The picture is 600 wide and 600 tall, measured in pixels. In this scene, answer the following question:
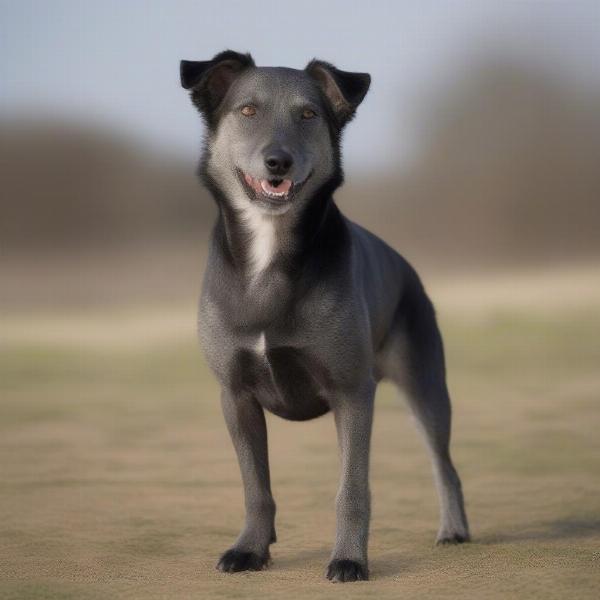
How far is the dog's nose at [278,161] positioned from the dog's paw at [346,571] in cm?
172

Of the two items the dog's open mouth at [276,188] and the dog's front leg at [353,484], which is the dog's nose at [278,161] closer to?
the dog's open mouth at [276,188]

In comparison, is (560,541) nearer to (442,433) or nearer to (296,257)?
(442,433)

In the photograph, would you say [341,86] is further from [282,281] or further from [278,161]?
[282,281]

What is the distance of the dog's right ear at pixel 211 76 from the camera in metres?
6.01

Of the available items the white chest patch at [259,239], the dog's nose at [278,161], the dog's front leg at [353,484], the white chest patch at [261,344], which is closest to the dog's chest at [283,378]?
the white chest patch at [261,344]

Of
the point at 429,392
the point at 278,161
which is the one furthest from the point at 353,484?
the point at 278,161

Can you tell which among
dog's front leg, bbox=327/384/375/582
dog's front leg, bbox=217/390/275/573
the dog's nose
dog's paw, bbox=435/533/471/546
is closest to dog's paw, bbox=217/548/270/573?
dog's front leg, bbox=217/390/275/573

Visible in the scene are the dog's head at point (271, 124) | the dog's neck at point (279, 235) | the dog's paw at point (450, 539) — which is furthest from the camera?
the dog's paw at point (450, 539)

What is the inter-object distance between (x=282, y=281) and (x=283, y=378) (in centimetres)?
44

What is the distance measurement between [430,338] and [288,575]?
5.33 feet

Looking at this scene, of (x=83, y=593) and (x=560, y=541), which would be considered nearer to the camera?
(x=83, y=593)

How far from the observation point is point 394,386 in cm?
683

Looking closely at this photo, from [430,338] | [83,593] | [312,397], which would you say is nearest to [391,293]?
[430,338]

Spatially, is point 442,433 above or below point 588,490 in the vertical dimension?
above
